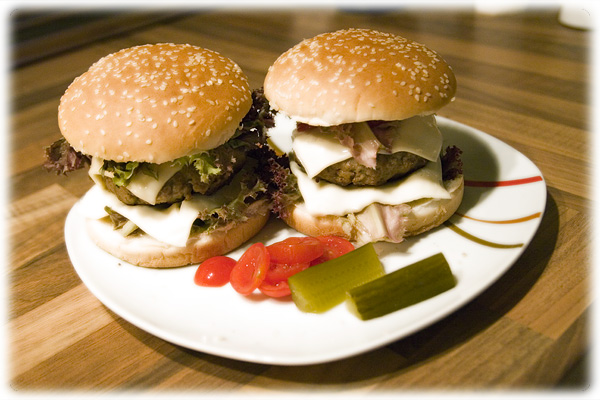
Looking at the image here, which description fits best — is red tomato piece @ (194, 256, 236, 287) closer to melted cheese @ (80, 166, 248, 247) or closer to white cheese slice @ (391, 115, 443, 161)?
melted cheese @ (80, 166, 248, 247)

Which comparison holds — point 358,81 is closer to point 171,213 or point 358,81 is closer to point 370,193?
point 370,193

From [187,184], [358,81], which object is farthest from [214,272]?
[358,81]

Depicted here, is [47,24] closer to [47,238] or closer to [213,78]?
[47,238]

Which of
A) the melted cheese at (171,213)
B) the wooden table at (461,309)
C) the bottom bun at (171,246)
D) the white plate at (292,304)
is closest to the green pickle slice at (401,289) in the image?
the white plate at (292,304)

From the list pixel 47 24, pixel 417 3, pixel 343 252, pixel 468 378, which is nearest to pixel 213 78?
pixel 343 252

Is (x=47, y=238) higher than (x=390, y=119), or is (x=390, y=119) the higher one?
(x=390, y=119)

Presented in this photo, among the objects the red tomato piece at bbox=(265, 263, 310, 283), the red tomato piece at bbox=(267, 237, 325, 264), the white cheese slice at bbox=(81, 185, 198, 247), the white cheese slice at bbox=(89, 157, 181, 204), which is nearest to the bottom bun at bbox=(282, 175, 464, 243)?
the red tomato piece at bbox=(267, 237, 325, 264)
